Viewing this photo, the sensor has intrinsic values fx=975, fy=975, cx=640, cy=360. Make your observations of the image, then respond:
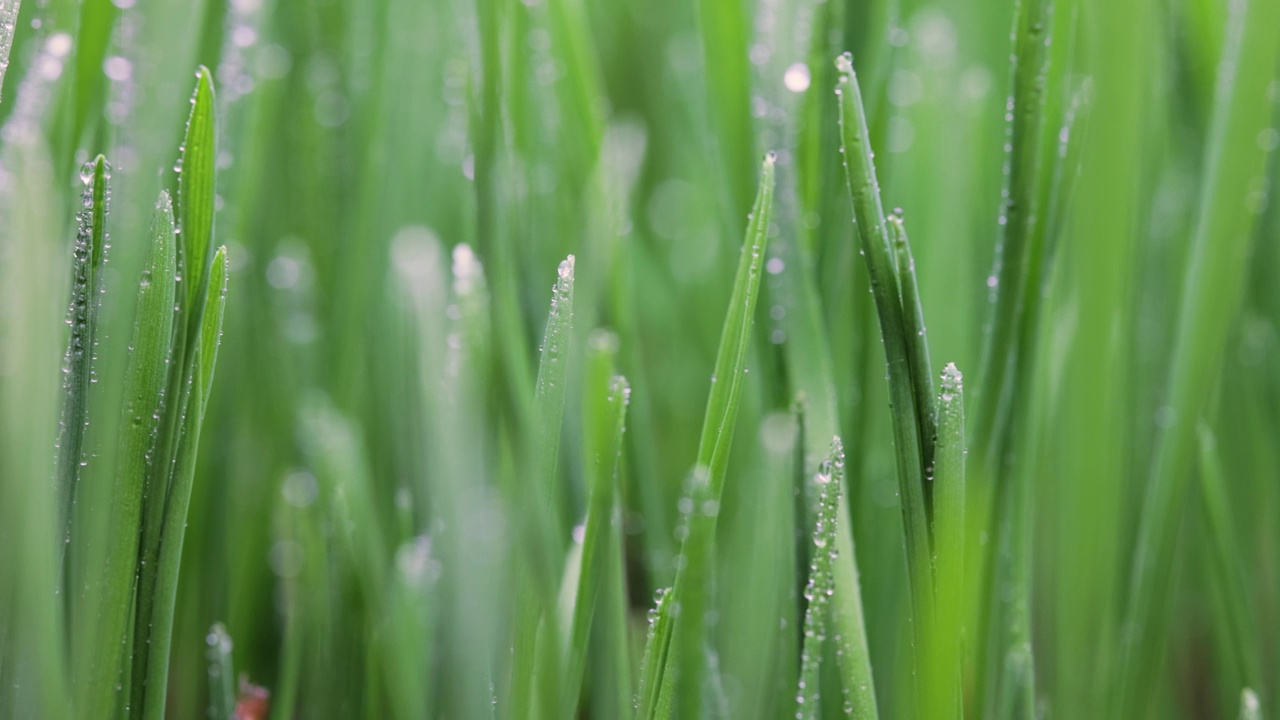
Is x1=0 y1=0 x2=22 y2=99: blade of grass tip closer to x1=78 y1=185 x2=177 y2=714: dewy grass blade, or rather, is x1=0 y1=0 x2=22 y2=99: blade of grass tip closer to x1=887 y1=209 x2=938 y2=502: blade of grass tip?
x1=78 y1=185 x2=177 y2=714: dewy grass blade

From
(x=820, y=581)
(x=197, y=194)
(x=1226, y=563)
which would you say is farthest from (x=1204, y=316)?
(x=197, y=194)

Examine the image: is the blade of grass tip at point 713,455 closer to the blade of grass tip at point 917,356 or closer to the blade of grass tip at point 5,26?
the blade of grass tip at point 917,356

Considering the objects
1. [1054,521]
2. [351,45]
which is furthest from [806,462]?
[351,45]

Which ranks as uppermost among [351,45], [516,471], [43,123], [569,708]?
[351,45]

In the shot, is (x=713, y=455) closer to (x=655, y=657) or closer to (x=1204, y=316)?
(x=655, y=657)

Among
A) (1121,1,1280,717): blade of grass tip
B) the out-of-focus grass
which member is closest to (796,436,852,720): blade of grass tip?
the out-of-focus grass

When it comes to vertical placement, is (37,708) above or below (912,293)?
below

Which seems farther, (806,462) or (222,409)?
(222,409)

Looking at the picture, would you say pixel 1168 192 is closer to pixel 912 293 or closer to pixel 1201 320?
pixel 1201 320
